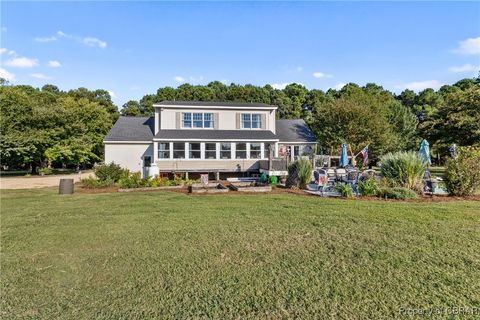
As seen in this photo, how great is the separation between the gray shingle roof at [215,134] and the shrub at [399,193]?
45.3 ft

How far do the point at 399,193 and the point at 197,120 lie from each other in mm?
17518

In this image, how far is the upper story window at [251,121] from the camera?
81.1ft

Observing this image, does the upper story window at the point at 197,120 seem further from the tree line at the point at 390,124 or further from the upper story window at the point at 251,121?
the tree line at the point at 390,124

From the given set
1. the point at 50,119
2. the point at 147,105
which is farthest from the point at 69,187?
the point at 147,105

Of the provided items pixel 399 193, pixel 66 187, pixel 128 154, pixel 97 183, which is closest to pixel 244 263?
pixel 399 193

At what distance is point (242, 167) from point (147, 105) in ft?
134

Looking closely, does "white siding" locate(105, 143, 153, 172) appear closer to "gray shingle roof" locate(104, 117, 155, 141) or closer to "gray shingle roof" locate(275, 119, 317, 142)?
"gray shingle roof" locate(104, 117, 155, 141)

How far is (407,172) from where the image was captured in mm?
10758

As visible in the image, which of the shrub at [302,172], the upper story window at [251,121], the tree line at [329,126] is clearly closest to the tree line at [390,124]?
the tree line at [329,126]

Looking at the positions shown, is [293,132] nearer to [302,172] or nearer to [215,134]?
[215,134]

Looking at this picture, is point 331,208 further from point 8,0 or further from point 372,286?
point 8,0

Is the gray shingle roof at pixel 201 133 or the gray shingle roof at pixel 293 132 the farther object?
the gray shingle roof at pixel 293 132

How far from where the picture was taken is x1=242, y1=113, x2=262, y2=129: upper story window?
24731 millimetres

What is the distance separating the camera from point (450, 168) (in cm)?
1039
